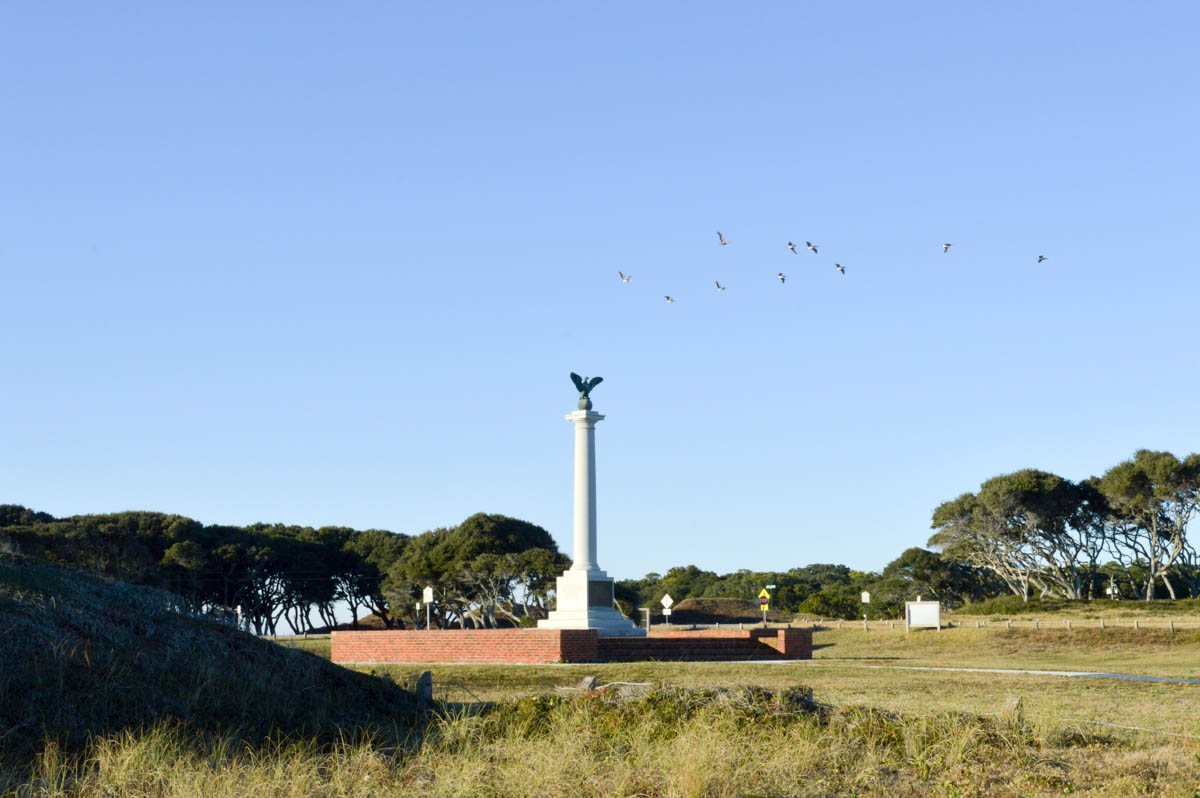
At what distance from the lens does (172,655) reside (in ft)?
48.8

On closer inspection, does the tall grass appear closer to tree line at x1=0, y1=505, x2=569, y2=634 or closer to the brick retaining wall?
the brick retaining wall

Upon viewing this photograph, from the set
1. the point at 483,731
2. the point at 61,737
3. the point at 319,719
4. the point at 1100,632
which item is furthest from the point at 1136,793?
the point at 1100,632

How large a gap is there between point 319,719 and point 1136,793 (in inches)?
362

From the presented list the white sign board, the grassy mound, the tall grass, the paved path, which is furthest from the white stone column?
the tall grass

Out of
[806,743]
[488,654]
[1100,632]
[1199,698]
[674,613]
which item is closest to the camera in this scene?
[806,743]

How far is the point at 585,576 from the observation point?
41.0 meters

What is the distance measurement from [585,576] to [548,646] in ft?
25.2

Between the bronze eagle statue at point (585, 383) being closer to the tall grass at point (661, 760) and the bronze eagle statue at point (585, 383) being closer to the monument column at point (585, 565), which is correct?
the monument column at point (585, 565)

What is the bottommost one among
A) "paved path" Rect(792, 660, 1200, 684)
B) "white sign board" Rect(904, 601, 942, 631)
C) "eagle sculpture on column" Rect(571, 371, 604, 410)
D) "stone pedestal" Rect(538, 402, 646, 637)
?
"paved path" Rect(792, 660, 1200, 684)

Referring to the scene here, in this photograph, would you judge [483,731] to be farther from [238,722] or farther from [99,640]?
[99,640]

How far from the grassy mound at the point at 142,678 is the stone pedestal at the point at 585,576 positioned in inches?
940

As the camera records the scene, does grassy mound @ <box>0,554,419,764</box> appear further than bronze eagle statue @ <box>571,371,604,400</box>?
No

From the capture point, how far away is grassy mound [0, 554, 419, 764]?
12.9 m

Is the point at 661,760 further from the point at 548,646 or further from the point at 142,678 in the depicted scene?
the point at 548,646
